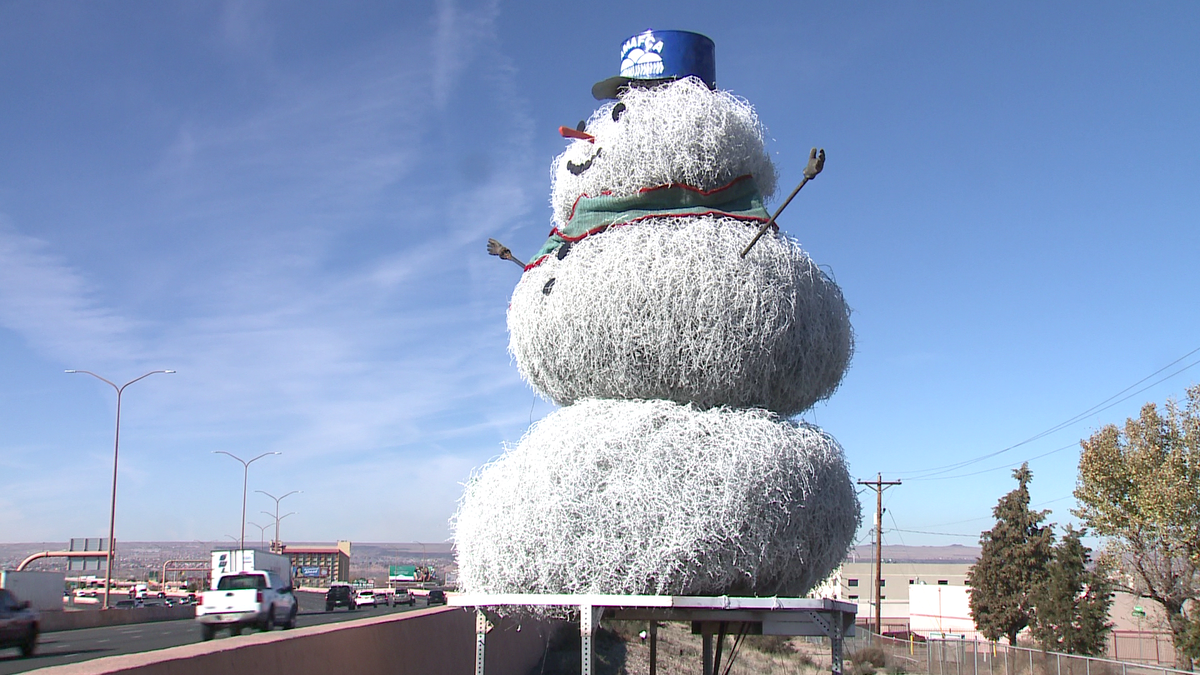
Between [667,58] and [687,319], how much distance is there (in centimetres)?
329

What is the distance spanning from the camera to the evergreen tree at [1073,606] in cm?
2545

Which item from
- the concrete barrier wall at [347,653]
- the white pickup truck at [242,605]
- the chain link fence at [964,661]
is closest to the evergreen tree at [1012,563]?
the chain link fence at [964,661]

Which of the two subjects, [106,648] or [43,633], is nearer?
[106,648]

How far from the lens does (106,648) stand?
16953 mm

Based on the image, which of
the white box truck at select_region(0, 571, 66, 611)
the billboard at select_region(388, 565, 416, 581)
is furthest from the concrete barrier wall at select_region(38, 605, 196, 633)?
the billboard at select_region(388, 565, 416, 581)

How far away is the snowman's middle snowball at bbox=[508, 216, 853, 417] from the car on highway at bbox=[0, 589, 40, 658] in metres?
10.5

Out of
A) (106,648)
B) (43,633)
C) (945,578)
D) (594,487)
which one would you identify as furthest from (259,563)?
(945,578)

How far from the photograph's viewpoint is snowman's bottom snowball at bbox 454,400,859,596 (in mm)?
8000

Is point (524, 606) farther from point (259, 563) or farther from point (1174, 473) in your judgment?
point (259, 563)

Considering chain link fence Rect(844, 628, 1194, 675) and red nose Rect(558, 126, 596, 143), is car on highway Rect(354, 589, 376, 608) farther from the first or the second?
red nose Rect(558, 126, 596, 143)

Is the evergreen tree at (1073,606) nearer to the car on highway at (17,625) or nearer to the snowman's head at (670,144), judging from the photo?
the snowman's head at (670,144)

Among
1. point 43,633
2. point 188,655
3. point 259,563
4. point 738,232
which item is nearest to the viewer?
point 188,655

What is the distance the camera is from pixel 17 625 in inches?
593

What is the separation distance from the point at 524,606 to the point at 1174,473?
17124mm
